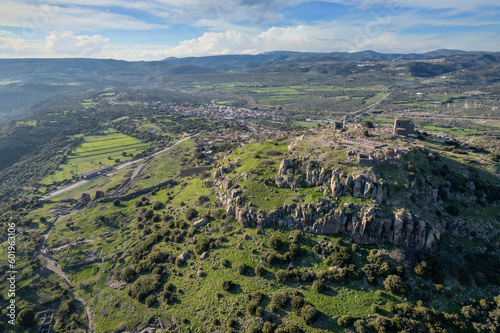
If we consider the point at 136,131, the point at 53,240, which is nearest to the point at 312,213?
the point at 53,240

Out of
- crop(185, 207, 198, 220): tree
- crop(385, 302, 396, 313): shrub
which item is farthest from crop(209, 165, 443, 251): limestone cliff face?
crop(185, 207, 198, 220): tree

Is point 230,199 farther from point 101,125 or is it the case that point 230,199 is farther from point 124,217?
point 101,125

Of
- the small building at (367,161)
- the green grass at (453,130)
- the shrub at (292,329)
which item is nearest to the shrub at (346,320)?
the shrub at (292,329)

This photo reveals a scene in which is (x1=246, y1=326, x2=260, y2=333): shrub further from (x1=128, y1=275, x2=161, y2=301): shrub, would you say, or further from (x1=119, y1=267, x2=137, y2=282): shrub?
(x1=119, y1=267, x2=137, y2=282): shrub

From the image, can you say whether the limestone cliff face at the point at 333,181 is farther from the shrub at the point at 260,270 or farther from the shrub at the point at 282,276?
the shrub at the point at 260,270

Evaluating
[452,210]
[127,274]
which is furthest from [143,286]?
[452,210]

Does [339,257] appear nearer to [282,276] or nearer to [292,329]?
[282,276]
